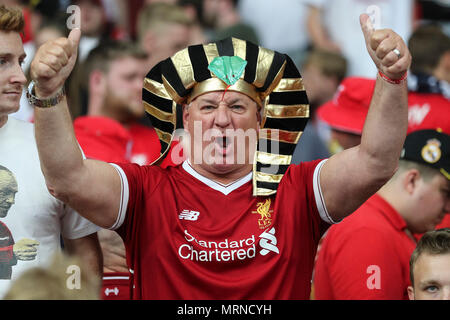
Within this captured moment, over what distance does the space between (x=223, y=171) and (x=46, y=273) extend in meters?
1.41

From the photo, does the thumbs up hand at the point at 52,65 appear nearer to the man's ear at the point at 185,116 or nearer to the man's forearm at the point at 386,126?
the man's ear at the point at 185,116

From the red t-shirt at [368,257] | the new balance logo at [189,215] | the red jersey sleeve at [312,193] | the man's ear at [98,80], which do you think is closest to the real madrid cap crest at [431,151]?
the red t-shirt at [368,257]

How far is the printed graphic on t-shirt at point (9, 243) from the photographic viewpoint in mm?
3300

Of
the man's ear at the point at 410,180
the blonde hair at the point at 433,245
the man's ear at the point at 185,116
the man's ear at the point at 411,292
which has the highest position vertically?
the man's ear at the point at 185,116

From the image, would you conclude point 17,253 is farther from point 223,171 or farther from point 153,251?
point 223,171

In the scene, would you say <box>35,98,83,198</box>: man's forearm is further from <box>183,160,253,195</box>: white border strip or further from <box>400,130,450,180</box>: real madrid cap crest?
<box>400,130,450,180</box>: real madrid cap crest

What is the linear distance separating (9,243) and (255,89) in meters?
1.16

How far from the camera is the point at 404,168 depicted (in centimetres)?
419

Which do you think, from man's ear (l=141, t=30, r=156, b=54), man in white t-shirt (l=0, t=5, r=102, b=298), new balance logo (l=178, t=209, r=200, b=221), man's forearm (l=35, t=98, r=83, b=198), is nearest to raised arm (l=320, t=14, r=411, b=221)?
new balance logo (l=178, t=209, r=200, b=221)

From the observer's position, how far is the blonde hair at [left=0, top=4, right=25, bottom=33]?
11.3ft

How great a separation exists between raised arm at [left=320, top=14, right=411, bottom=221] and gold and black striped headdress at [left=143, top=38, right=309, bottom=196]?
0.96 ft

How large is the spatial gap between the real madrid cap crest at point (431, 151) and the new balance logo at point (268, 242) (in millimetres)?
1304
